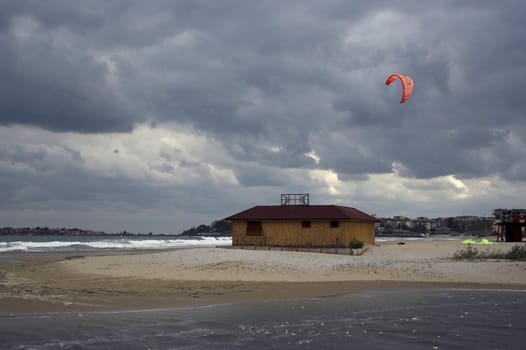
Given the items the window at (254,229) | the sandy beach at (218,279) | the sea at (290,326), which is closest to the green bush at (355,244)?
the window at (254,229)

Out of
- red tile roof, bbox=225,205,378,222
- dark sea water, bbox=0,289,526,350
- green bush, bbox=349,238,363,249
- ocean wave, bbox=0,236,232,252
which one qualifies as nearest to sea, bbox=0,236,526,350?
dark sea water, bbox=0,289,526,350

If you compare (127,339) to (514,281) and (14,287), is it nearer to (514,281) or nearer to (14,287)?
(14,287)

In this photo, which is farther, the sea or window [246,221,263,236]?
window [246,221,263,236]

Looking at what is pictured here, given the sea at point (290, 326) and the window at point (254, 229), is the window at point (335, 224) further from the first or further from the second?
the sea at point (290, 326)

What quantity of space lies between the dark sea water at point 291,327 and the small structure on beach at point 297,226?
62.9 feet

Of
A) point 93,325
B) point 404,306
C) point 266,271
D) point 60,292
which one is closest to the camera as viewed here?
point 93,325

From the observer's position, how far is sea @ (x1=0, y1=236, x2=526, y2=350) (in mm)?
11273

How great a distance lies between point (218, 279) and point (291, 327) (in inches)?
418

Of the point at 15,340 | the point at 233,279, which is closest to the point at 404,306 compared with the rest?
the point at 233,279

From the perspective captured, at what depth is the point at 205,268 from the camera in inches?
1026

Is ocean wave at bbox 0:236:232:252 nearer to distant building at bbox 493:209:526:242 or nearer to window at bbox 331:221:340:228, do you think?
window at bbox 331:221:340:228

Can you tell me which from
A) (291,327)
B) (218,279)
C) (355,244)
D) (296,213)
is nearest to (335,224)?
(355,244)

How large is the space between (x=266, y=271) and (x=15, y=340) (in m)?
14.9

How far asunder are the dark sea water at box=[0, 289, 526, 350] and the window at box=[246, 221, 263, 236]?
21.1 metres
